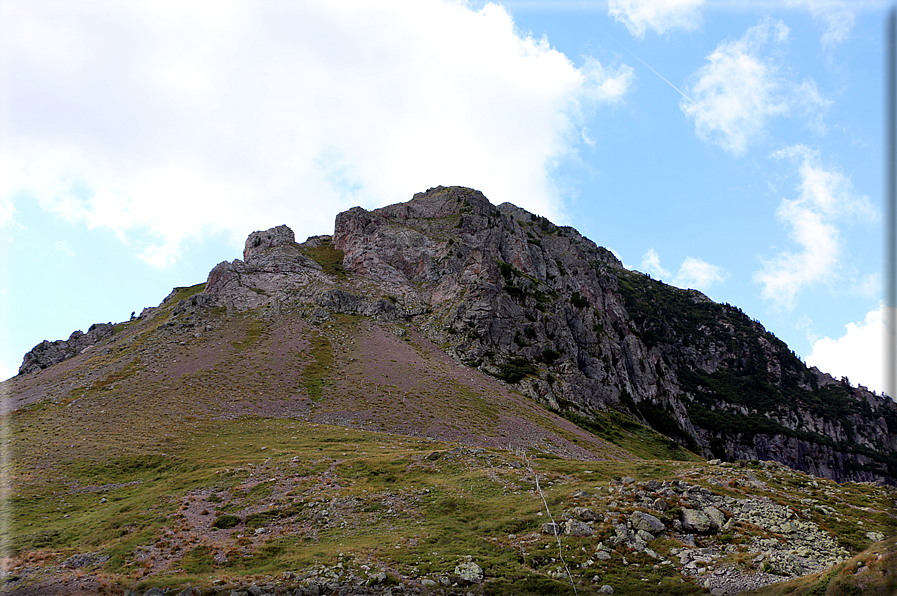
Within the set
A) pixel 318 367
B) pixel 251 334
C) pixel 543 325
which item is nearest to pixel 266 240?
pixel 251 334

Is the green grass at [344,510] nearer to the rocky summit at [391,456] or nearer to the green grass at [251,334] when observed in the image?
the rocky summit at [391,456]

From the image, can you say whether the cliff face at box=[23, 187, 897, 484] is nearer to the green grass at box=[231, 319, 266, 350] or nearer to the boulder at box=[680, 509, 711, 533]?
the green grass at box=[231, 319, 266, 350]

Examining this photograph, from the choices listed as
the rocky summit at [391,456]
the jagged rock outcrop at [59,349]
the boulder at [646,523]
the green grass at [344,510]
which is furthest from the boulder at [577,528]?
the jagged rock outcrop at [59,349]

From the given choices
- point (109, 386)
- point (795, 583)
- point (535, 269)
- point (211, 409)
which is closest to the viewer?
point (795, 583)

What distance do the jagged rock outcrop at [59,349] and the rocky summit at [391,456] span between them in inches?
26.6

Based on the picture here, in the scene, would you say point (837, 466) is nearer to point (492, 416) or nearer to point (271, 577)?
point (492, 416)

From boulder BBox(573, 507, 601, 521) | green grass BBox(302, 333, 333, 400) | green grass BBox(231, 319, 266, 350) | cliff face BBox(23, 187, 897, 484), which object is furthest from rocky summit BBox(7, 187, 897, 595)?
cliff face BBox(23, 187, 897, 484)

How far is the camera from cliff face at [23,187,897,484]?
358 ft

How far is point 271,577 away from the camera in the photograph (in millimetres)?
23375

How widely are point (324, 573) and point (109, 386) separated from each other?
69.1 meters

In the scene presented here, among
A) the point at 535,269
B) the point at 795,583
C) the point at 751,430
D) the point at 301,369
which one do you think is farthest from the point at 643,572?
the point at 751,430

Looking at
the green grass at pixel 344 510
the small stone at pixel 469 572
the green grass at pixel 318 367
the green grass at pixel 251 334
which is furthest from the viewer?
the green grass at pixel 251 334

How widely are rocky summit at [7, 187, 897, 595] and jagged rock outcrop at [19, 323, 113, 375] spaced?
0.68 m

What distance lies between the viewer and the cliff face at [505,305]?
358 ft
